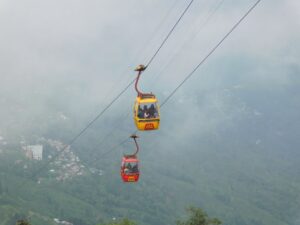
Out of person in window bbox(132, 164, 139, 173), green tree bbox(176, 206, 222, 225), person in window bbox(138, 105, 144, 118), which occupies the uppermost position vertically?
person in window bbox(138, 105, 144, 118)

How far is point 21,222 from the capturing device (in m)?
95.9

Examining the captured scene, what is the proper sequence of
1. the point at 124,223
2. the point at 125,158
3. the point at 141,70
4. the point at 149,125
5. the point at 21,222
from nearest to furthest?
1. the point at 141,70
2. the point at 149,125
3. the point at 125,158
4. the point at 21,222
5. the point at 124,223

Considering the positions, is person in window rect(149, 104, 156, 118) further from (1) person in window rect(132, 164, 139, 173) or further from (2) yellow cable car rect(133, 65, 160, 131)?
(1) person in window rect(132, 164, 139, 173)

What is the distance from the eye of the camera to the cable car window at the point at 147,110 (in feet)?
191

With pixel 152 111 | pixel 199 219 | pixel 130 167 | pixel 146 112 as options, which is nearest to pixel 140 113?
pixel 146 112

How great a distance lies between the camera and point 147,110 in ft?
192

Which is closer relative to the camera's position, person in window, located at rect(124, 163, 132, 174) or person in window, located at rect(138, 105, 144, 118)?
person in window, located at rect(138, 105, 144, 118)

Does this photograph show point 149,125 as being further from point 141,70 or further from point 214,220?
point 214,220

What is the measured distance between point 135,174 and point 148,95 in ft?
62.8

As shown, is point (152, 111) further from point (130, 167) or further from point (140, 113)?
point (130, 167)

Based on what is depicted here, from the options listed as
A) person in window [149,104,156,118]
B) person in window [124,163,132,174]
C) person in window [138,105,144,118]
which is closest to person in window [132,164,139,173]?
person in window [124,163,132,174]

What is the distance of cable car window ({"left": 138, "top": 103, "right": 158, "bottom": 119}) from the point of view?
2291 inches

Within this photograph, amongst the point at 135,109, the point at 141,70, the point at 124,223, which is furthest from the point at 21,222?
the point at 141,70

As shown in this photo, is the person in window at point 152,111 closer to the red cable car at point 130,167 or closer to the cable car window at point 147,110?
the cable car window at point 147,110
